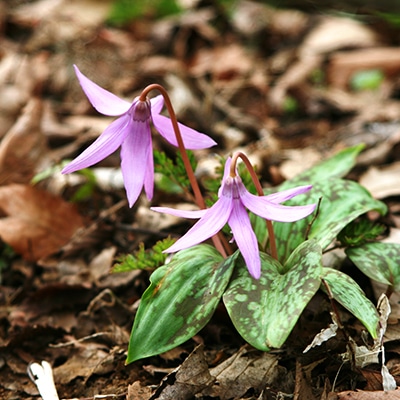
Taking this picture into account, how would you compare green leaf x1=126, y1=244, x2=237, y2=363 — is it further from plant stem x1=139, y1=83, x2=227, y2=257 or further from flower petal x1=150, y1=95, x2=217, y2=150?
flower petal x1=150, y1=95, x2=217, y2=150

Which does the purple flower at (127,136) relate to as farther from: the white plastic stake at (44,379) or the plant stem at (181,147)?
the white plastic stake at (44,379)

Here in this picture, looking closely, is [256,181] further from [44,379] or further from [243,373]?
[44,379]

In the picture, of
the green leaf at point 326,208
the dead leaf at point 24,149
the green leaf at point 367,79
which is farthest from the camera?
the green leaf at point 367,79

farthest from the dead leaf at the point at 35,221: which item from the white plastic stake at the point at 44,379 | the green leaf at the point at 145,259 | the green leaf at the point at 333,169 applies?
the green leaf at the point at 333,169

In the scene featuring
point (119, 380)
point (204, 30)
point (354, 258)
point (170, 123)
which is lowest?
point (204, 30)

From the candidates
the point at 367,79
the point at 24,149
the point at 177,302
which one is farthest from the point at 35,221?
the point at 367,79

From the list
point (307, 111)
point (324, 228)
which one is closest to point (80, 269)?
point (324, 228)

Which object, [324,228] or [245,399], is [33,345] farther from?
[324,228]
